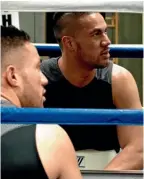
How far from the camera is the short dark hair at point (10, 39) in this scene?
56.1 inches

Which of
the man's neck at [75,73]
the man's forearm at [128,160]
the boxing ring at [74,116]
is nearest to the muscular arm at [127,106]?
the man's forearm at [128,160]

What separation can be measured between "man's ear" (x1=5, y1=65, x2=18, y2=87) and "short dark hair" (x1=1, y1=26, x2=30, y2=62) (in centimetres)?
5

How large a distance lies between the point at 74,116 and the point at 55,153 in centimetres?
21

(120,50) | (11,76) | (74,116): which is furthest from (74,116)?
(120,50)

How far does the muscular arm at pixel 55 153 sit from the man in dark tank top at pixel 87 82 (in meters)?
0.94

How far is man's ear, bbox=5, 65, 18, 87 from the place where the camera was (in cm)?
137

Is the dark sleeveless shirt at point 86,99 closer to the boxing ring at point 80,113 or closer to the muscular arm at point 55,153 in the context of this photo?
the boxing ring at point 80,113

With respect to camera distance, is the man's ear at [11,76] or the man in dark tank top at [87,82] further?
the man in dark tank top at [87,82]

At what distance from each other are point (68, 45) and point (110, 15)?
8.07 ft

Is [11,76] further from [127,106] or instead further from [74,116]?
[127,106]

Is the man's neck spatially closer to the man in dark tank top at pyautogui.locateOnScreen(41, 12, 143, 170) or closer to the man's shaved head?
the man in dark tank top at pyautogui.locateOnScreen(41, 12, 143, 170)

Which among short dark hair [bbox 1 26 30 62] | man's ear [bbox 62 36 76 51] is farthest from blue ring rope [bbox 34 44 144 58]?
short dark hair [bbox 1 26 30 62]

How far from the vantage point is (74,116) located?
41.9 inches

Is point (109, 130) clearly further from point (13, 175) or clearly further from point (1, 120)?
point (1, 120)
